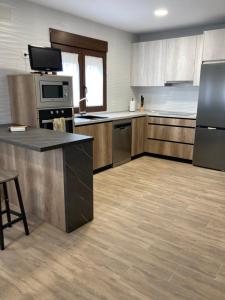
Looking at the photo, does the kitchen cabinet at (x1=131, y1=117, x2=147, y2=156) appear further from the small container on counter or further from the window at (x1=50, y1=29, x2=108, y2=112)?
the window at (x1=50, y1=29, x2=108, y2=112)

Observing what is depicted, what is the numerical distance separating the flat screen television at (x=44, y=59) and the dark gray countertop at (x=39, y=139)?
91cm

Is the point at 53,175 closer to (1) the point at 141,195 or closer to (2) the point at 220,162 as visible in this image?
(1) the point at 141,195

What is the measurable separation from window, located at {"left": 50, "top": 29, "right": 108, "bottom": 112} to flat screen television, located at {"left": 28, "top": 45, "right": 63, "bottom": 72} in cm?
65

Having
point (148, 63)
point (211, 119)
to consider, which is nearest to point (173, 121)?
point (211, 119)

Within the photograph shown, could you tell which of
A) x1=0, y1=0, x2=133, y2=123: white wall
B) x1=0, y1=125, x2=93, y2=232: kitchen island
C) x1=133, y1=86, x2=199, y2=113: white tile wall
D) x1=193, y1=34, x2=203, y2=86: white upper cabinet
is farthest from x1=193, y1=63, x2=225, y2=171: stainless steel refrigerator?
x1=0, y1=125, x2=93, y2=232: kitchen island

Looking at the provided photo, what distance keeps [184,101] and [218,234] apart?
10.2 ft

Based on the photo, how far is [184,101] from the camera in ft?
15.9

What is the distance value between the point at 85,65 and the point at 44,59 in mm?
1317

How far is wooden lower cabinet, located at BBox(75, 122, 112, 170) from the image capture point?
3691 mm

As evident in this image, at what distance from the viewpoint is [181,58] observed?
4.38 metres

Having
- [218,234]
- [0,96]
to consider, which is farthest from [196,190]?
[0,96]

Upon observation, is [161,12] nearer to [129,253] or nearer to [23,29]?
[23,29]

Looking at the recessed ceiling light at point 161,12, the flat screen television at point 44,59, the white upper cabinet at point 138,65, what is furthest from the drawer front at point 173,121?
the flat screen television at point 44,59

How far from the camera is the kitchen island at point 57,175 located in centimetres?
217
